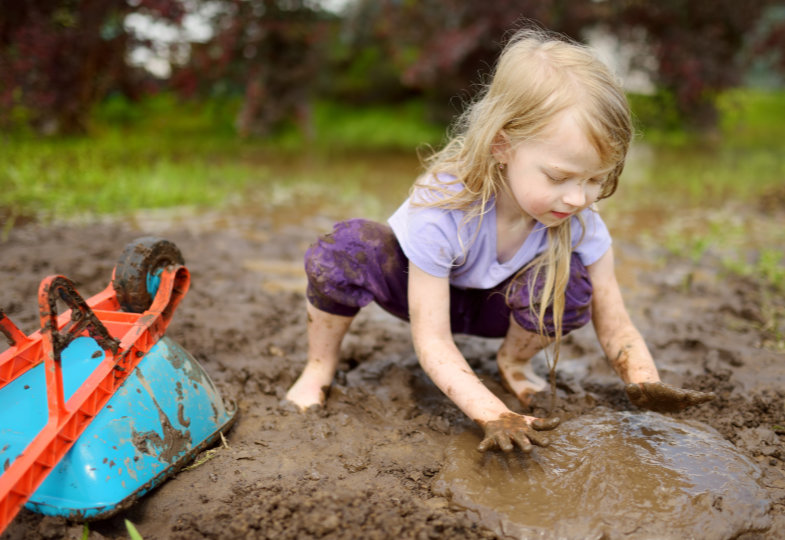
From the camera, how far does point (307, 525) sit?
1398 mm

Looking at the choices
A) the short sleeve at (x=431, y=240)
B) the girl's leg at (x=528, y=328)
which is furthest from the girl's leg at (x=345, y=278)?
the girl's leg at (x=528, y=328)

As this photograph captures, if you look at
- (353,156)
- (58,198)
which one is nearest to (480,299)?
(58,198)

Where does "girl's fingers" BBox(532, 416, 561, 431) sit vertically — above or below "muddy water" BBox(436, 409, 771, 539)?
above

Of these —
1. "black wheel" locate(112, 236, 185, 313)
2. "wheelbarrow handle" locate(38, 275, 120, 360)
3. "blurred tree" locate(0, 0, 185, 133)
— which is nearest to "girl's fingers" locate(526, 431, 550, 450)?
"wheelbarrow handle" locate(38, 275, 120, 360)

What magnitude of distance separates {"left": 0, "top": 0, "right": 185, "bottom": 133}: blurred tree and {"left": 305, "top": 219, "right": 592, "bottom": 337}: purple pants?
5314 millimetres

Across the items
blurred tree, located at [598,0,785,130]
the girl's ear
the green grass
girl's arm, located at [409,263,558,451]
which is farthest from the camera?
blurred tree, located at [598,0,785,130]

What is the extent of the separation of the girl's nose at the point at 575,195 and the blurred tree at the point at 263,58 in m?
6.72

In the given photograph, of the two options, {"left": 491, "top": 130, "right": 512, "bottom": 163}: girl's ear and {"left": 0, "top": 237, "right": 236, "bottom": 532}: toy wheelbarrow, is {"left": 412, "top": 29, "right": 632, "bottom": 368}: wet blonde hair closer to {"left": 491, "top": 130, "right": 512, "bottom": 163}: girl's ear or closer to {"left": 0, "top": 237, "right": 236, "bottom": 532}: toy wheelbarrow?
{"left": 491, "top": 130, "right": 512, "bottom": 163}: girl's ear

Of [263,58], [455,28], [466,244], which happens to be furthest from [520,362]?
[263,58]

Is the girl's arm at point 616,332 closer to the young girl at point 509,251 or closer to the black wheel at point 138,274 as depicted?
the young girl at point 509,251

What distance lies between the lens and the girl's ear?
1.78 m

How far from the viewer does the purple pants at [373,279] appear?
194cm

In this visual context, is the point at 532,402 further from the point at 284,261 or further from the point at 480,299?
the point at 284,261

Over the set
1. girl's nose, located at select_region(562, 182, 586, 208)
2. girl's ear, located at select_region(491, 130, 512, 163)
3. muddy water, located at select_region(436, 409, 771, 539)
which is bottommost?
muddy water, located at select_region(436, 409, 771, 539)
